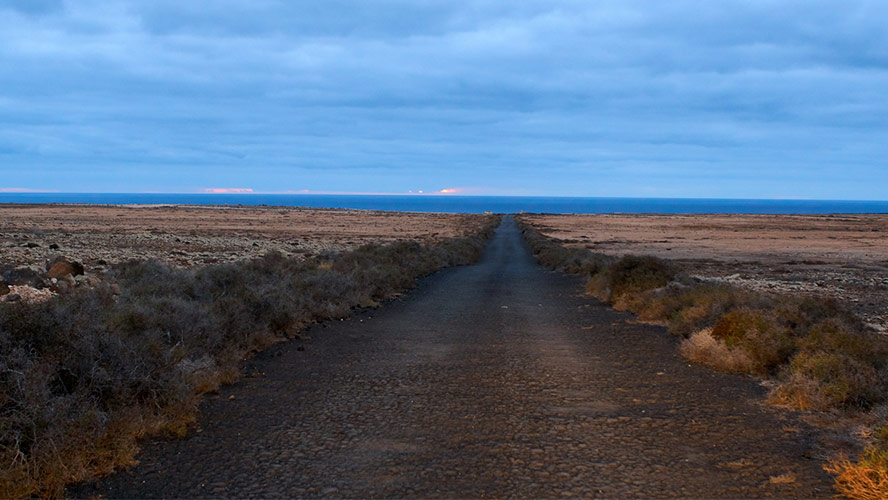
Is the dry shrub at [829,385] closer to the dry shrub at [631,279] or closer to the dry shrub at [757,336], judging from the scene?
the dry shrub at [757,336]

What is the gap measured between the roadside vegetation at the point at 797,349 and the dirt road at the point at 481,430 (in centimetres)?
37

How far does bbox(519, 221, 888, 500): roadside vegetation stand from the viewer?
5.74 meters

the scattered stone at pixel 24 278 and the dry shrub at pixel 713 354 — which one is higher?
the scattered stone at pixel 24 278

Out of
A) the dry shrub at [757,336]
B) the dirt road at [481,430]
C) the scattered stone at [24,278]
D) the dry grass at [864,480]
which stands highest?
the scattered stone at [24,278]

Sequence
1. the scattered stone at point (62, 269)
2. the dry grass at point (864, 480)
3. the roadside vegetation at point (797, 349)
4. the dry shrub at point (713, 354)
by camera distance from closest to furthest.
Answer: the dry grass at point (864, 480)
the roadside vegetation at point (797, 349)
the dry shrub at point (713, 354)
the scattered stone at point (62, 269)

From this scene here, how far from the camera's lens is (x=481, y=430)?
22.2ft

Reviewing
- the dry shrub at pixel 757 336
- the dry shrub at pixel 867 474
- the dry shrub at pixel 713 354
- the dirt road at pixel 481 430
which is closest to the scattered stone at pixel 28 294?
the dirt road at pixel 481 430

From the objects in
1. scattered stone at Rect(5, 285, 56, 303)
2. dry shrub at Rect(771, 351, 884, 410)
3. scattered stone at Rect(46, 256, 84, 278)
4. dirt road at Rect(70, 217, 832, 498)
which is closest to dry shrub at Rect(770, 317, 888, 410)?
dry shrub at Rect(771, 351, 884, 410)

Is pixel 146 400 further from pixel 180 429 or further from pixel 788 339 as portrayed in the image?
pixel 788 339

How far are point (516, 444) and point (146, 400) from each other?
12.7 ft

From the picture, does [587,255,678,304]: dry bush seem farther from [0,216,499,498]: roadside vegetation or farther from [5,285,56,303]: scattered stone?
[5,285,56,303]: scattered stone

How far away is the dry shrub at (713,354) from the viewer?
9492 mm

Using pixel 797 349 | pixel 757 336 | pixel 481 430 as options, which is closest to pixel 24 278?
pixel 481 430

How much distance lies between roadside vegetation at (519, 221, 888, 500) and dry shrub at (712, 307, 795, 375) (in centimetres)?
1
